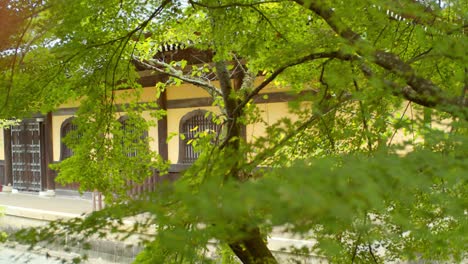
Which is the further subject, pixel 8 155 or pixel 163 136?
pixel 8 155

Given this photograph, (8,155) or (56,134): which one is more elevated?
(56,134)

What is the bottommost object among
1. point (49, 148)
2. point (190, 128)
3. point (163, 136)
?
point (49, 148)

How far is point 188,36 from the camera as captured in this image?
4262 millimetres

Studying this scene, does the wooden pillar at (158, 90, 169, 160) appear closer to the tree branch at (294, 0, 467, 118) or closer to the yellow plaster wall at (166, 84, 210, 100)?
the yellow plaster wall at (166, 84, 210, 100)

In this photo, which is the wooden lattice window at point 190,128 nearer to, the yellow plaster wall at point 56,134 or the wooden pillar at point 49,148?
the yellow plaster wall at point 56,134

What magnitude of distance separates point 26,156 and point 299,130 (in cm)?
1059

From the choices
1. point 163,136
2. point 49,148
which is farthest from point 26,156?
point 163,136

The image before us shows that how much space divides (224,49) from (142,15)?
538 millimetres

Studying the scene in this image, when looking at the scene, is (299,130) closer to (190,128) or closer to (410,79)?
(410,79)

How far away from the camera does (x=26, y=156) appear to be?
36.9ft

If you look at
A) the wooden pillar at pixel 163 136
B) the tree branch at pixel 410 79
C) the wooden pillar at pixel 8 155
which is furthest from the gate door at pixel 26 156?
the tree branch at pixel 410 79

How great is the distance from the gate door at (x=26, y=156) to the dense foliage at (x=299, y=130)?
7.71 metres

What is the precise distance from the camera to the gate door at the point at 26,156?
11.0 meters

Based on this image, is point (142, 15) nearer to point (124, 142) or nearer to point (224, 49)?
point (224, 49)
